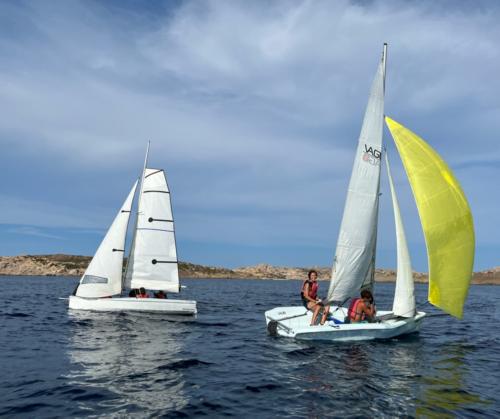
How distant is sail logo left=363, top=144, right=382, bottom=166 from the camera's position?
795 inches

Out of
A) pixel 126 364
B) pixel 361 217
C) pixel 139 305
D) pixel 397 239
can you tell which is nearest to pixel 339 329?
pixel 361 217

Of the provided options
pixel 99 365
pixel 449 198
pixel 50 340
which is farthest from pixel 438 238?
pixel 50 340

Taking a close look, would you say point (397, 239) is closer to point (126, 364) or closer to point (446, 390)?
point (446, 390)

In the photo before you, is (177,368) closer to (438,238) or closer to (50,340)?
(50,340)

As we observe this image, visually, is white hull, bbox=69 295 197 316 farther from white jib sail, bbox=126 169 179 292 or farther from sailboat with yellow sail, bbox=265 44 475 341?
sailboat with yellow sail, bbox=265 44 475 341

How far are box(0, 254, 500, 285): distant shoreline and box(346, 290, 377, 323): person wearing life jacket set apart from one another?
389 feet

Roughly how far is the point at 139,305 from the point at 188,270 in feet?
435

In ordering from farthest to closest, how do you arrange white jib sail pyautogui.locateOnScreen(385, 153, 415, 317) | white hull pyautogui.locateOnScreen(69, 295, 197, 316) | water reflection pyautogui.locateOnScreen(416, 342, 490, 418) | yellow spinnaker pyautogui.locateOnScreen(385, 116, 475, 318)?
1. white hull pyautogui.locateOnScreen(69, 295, 197, 316)
2. white jib sail pyautogui.locateOnScreen(385, 153, 415, 317)
3. yellow spinnaker pyautogui.locateOnScreen(385, 116, 475, 318)
4. water reflection pyautogui.locateOnScreen(416, 342, 490, 418)

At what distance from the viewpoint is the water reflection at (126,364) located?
1107 centimetres

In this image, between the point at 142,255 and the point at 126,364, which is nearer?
the point at 126,364

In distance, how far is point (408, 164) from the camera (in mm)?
19953

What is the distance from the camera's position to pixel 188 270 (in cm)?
15738

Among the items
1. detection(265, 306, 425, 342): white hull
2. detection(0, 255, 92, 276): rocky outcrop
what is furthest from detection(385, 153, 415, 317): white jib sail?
detection(0, 255, 92, 276): rocky outcrop

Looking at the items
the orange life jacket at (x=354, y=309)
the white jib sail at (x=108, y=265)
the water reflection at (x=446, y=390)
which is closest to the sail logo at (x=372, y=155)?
the orange life jacket at (x=354, y=309)
